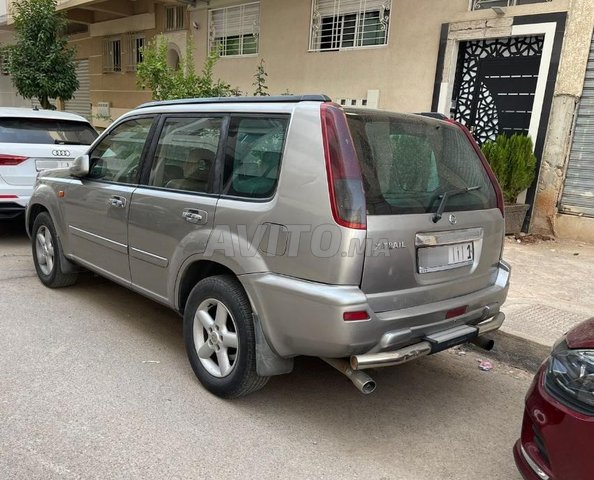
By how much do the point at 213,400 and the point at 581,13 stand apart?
696 cm

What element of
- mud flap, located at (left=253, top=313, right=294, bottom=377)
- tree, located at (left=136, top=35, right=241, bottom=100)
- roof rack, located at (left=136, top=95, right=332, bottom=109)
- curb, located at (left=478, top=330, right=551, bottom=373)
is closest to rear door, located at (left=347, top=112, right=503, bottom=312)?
roof rack, located at (left=136, top=95, right=332, bottom=109)

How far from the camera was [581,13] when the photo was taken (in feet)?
22.6

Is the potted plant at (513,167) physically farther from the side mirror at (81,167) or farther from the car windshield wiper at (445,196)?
the side mirror at (81,167)

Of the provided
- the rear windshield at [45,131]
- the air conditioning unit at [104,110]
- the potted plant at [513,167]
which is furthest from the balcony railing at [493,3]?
the air conditioning unit at [104,110]

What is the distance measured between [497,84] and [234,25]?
6.47 metres

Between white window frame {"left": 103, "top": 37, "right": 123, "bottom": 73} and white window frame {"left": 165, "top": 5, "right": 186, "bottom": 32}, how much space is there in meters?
2.55

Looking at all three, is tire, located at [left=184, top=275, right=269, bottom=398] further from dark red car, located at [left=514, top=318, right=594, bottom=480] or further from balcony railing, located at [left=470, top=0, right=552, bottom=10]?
balcony railing, located at [left=470, top=0, right=552, bottom=10]

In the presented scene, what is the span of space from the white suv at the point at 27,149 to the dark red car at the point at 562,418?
6.16m

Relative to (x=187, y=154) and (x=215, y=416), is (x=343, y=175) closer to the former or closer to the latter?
(x=187, y=154)

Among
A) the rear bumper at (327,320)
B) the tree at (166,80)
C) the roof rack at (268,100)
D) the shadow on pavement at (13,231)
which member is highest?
the tree at (166,80)

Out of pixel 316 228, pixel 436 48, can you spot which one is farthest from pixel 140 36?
pixel 316 228

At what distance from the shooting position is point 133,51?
14750 mm

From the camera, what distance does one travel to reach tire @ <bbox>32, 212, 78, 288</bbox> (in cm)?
489

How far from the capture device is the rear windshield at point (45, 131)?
6.43m
